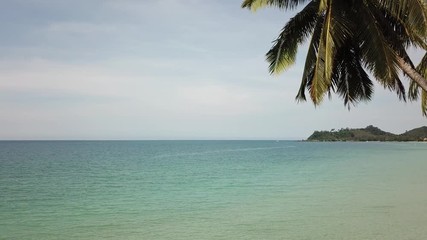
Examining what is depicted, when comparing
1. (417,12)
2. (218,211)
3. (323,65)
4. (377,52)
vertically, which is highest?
(417,12)

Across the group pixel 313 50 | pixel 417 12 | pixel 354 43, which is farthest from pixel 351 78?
pixel 417 12

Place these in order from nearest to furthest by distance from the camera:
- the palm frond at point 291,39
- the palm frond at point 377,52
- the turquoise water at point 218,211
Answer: the palm frond at point 377,52 < the palm frond at point 291,39 < the turquoise water at point 218,211

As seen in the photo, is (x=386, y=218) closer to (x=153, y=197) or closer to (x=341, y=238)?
(x=341, y=238)

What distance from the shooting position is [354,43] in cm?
1088

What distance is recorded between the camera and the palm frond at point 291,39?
11289 millimetres

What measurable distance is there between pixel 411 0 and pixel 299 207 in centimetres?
1033

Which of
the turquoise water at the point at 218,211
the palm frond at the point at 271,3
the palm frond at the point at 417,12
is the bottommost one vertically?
the turquoise water at the point at 218,211

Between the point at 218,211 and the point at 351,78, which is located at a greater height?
the point at 351,78

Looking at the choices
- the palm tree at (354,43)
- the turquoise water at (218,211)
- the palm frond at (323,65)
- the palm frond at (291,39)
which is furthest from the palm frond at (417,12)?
the turquoise water at (218,211)

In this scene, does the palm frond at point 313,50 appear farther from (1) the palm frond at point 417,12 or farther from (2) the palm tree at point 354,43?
(1) the palm frond at point 417,12

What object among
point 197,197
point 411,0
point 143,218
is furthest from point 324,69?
point 197,197

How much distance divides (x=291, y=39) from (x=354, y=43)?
1.70 m

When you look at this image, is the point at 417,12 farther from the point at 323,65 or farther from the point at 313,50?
the point at 313,50

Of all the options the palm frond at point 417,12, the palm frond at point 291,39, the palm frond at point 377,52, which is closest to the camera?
the palm frond at point 417,12
